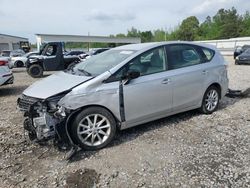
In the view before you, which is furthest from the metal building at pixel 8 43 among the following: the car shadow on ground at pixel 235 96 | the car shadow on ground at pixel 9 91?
the car shadow on ground at pixel 235 96

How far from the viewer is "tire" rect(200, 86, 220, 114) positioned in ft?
18.2

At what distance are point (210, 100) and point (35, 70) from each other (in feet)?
35.8

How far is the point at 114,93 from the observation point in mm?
4094

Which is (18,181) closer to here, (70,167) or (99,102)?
(70,167)

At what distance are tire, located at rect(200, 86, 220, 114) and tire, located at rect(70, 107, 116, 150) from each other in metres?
2.31

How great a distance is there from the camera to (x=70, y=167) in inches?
141

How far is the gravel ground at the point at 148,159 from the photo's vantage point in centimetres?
325

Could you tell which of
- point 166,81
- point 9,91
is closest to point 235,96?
point 166,81

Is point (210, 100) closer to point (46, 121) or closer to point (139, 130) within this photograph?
point (139, 130)

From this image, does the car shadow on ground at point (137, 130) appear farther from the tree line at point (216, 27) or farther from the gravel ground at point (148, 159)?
the tree line at point (216, 27)

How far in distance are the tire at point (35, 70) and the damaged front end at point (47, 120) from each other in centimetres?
1046

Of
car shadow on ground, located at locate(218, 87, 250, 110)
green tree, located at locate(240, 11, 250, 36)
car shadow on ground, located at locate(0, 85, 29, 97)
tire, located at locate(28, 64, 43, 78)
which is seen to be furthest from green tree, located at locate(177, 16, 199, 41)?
car shadow on ground, located at locate(218, 87, 250, 110)

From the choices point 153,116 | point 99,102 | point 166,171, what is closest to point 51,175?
point 99,102

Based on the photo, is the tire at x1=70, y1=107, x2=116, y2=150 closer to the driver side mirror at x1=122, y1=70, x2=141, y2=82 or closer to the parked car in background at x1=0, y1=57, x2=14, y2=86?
the driver side mirror at x1=122, y1=70, x2=141, y2=82
